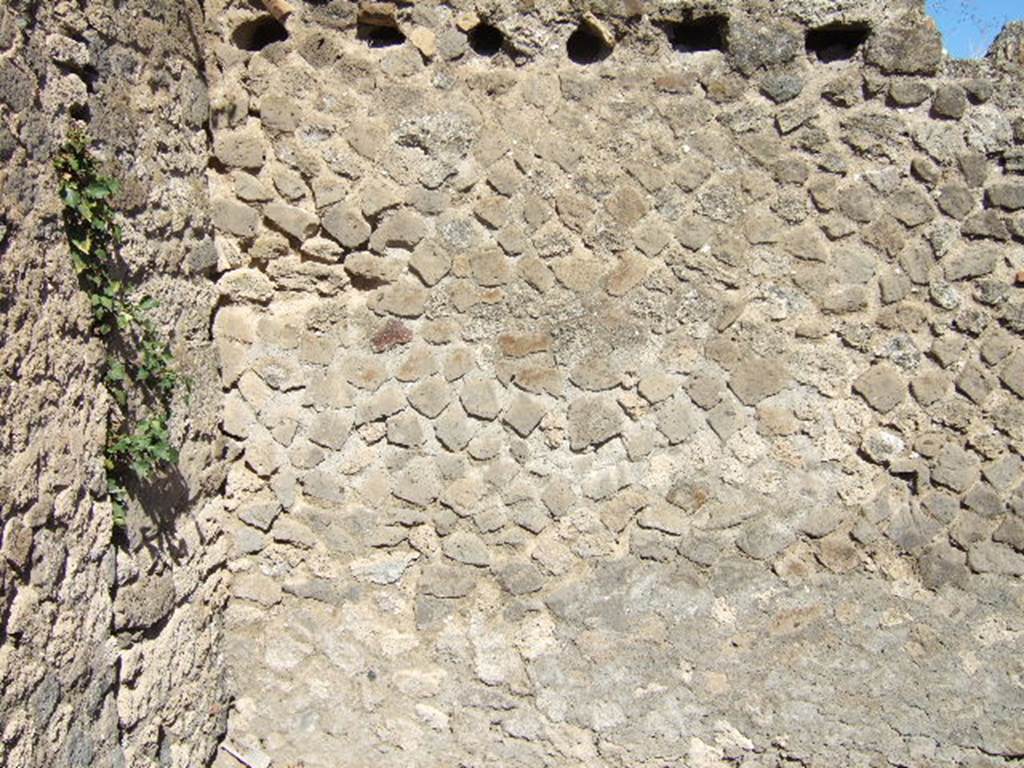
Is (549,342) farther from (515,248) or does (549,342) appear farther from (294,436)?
(294,436)

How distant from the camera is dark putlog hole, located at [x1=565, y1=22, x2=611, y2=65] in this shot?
3.26 meters

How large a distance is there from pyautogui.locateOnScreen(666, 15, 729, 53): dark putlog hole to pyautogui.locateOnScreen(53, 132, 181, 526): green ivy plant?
1743 millimetres

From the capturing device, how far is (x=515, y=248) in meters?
3.36

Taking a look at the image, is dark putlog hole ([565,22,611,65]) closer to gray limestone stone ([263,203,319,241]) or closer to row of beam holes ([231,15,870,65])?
row of beam holes ([231,15,870,65])

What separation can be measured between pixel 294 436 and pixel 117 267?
2.83 ft

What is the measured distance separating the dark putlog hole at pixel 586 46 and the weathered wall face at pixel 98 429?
117cm

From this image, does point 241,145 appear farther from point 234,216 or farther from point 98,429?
point 98,429

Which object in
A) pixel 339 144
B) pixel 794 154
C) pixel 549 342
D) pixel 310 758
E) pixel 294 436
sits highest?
pixel 794 154

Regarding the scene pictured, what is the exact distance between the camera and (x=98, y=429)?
9.19 feet

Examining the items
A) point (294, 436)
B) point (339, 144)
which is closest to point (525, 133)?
point (339, 144)

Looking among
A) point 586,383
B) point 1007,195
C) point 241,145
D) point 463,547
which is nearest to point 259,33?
point 241,145

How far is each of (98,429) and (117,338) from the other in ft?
0.87

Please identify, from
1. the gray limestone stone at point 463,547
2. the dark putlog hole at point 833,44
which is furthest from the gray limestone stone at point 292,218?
the dark putlog hole at point 833,44

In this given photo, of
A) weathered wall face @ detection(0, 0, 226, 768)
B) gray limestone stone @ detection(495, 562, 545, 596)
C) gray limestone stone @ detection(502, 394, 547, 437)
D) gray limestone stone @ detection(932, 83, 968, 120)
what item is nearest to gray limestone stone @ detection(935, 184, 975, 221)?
gray limestone stone @ detection(932, 83, 968, 120)
